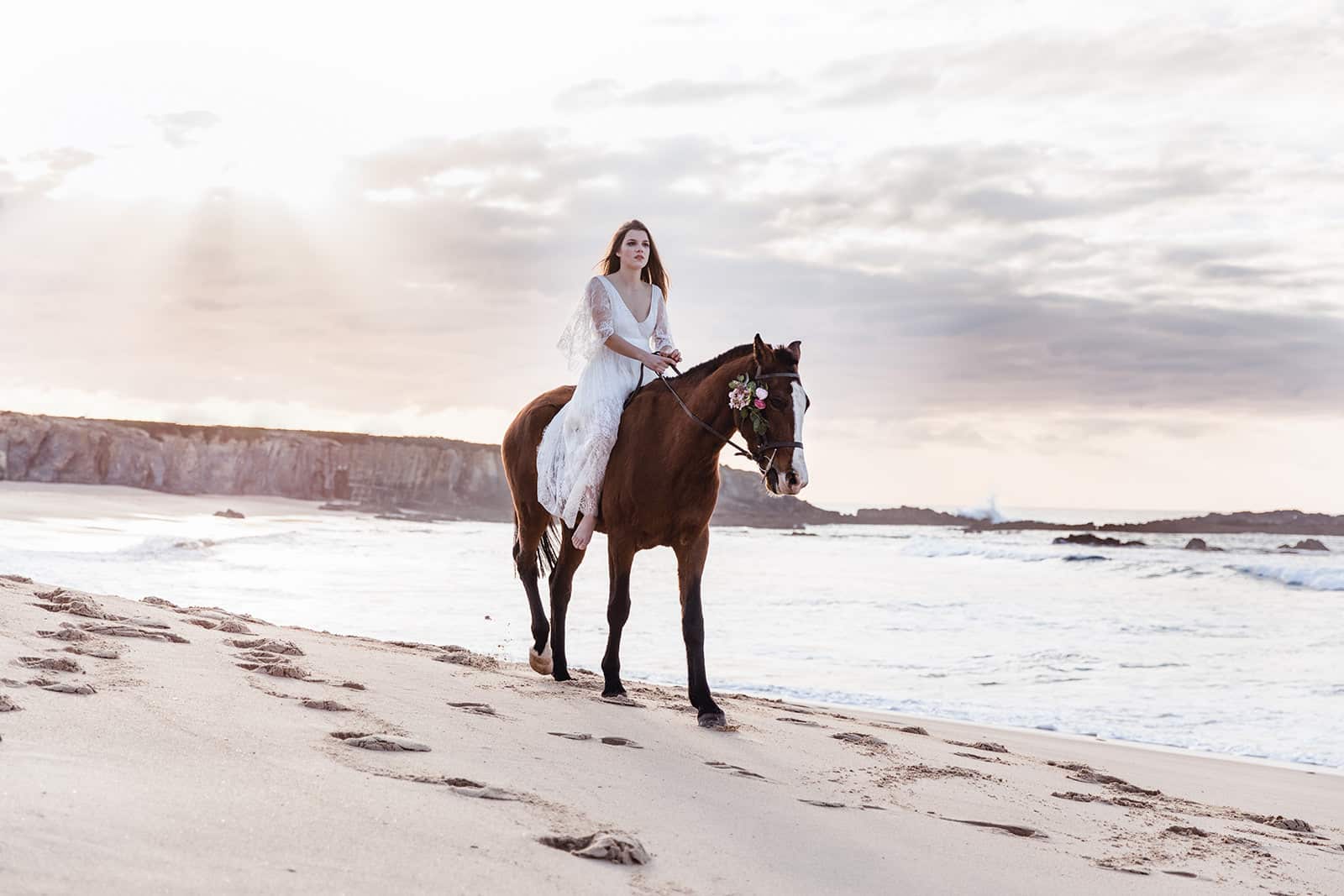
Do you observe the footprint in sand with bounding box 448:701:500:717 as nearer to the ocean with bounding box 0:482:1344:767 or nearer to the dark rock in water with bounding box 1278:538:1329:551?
the ocean with bounding box 0:482:1344:767

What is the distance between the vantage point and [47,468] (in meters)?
49.8

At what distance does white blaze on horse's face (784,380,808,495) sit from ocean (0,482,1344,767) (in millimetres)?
3257

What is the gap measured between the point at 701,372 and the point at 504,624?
5980 mm

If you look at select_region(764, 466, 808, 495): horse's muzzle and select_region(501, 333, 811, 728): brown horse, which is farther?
select_region(501, 333, 811, 728): brown horse

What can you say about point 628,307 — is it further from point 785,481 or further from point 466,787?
point 466,787

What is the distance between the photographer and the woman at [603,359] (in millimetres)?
5895

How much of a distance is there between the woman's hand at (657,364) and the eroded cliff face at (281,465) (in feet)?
136

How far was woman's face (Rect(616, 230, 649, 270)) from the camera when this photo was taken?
616 cm

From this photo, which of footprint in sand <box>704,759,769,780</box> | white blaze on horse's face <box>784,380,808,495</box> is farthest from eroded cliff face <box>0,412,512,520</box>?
footprint in sand <box>704,759,769,780</box>

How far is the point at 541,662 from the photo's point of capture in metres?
6.52

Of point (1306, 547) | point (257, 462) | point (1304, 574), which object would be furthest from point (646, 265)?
point (257, 462)

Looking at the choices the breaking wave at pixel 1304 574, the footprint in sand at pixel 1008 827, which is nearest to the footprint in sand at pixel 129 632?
the footprint in sand at pixel 1008 827

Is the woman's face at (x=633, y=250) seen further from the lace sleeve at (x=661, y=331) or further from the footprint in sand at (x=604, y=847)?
the footprint in sand at (x=604, y=847)

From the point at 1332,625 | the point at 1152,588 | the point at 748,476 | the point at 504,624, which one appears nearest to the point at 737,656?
the point at 504,624
